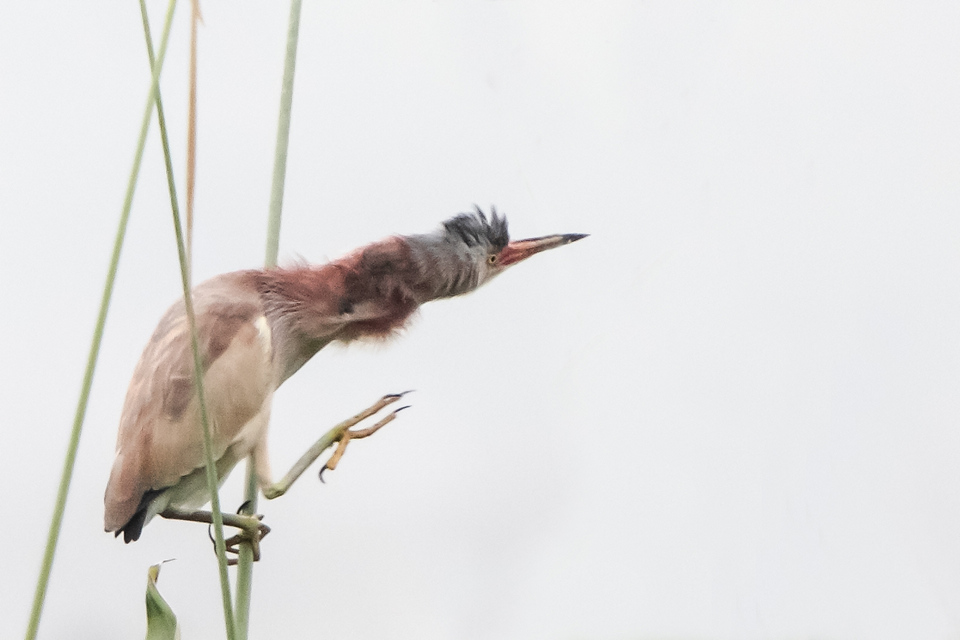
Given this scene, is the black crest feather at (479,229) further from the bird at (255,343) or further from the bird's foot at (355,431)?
the bird's foot at (355,431)

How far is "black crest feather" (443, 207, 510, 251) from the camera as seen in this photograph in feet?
1.70

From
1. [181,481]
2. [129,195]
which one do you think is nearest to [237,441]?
[181,481]

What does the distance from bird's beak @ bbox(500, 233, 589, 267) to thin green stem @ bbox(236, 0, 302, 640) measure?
0.15m

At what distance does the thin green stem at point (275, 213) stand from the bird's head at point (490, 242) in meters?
0.11

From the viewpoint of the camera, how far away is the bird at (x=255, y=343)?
0.47 meters

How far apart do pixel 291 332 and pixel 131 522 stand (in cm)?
14

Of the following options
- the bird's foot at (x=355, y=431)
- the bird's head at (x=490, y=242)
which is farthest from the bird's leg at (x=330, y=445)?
the bird's head at (x=490, y=242)

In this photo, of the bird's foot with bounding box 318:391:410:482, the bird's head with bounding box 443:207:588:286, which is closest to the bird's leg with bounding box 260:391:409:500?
the bird's foot with bounding box 318:391:410:482

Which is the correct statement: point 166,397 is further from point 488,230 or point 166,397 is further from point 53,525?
point 488,230

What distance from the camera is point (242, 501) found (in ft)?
1.75

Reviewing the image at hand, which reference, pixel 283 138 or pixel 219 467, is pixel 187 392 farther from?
pixel 283 138

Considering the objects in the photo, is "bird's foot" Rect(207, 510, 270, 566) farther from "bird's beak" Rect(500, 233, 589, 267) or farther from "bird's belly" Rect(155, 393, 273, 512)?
"bird's beak" Rect(500, 233, 589, 267)

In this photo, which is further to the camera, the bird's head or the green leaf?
the bird's head

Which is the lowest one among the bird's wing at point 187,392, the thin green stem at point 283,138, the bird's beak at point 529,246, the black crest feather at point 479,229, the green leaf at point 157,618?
the green leaf at point 157,618
